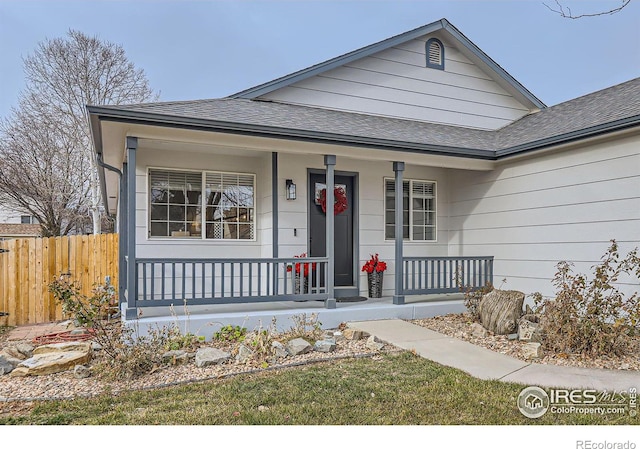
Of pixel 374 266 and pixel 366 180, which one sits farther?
pixel 366 180

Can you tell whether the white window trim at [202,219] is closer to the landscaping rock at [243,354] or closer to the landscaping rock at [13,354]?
the landscaping rock at [13,354]

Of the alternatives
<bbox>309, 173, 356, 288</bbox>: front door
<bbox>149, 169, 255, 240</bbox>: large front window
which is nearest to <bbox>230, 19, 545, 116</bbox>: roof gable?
<bbox>149, 169, 255, 240</bbox>: large front window

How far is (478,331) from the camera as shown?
5977 mm

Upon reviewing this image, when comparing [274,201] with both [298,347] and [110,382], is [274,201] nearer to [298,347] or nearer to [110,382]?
[298,347]

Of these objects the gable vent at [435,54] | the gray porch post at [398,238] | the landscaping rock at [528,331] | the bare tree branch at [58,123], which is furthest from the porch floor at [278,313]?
the bare tree branch at [58,123]

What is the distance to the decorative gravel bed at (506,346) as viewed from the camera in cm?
465

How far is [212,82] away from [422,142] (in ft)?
57.3

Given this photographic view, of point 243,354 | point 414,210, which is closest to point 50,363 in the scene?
point 243,354

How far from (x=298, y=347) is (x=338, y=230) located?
10.5ft

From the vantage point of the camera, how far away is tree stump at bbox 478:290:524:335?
19.4 feet

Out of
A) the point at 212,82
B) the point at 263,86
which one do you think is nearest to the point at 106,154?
the point at 263,86

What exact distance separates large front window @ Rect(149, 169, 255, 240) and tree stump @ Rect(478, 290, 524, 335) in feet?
12.8

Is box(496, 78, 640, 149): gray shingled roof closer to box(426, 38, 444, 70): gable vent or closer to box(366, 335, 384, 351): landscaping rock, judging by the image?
box(426, 38, 444, 70): gable vent
